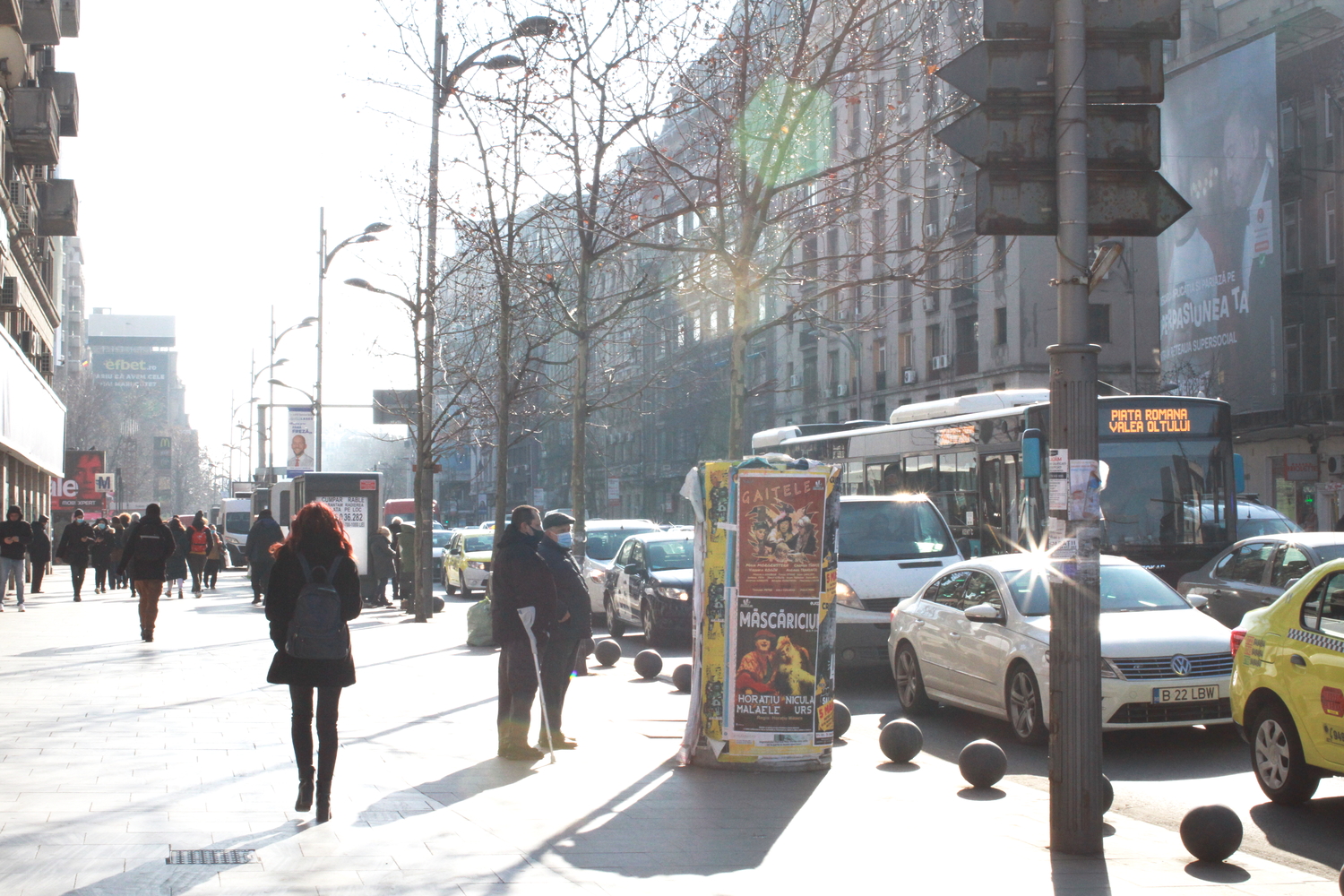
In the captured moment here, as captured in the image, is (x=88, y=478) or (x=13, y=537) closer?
(x=13, y=537)

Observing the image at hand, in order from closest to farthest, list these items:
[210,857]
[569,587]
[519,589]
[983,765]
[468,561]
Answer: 1. [210,857]
2. [983,765]
3. [519,589]
4. [569,587]
5. [468,561]

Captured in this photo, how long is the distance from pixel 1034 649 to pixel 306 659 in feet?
18.5

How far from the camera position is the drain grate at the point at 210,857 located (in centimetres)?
640

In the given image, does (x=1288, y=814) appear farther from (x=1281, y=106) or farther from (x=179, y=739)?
(x=1281, y=106)

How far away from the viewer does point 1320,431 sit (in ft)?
140

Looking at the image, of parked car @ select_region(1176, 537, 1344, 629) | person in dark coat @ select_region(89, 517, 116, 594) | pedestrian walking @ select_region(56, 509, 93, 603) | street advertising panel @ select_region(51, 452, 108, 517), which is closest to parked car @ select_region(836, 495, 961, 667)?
parked car @ select_region(1176, 537, 1344, 629)

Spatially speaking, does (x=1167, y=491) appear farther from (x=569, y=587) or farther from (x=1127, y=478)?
(x=569, y=587)

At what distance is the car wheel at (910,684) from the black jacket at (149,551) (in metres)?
9.88

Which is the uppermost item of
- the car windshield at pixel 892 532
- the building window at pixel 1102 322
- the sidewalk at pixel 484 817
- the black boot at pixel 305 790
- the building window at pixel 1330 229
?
the building window at pixel 1330 229

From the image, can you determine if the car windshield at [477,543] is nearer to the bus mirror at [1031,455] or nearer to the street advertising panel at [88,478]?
the street advertising panel at [88,478]

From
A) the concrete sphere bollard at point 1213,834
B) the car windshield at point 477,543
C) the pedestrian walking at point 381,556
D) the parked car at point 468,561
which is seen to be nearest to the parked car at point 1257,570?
the concrete sphere bollard at point 1213,834

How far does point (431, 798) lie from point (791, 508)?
3.18 meters

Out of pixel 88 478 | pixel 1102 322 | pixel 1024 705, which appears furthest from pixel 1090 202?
pixel 88 478

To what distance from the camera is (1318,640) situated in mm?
8055
